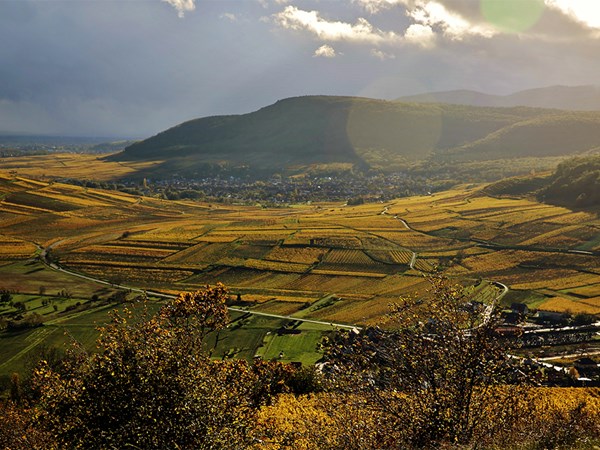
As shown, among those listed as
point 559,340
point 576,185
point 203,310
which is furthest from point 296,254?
point 576,185

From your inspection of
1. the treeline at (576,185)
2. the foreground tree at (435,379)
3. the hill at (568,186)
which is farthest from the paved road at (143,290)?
the treeline at (576,185)

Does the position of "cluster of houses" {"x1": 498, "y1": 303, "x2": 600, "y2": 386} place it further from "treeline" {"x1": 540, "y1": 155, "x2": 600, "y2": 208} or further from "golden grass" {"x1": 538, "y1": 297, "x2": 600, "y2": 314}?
"treeline" {"x1": 540, "y1": 155, "x2": 600, "y2": 208}

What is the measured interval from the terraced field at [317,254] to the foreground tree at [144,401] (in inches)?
1803

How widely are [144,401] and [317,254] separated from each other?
100 meters

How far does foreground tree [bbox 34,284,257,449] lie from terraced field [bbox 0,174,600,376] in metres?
45.8

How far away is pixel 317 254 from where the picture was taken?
120 meters

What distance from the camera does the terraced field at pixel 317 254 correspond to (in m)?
91.4

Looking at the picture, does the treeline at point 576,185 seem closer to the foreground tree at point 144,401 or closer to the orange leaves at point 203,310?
the orange leaves at point 203,310

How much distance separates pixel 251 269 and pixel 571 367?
227ft

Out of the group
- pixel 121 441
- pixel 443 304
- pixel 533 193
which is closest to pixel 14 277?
pixel 121 441

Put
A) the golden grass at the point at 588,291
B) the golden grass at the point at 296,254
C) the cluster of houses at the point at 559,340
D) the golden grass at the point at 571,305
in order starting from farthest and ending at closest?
the golden grass at the point at 296,254 → the golden grass at the point at 588,291 → the golden grass at the point at 571,305 → the cluster of houses at the point at 559,340

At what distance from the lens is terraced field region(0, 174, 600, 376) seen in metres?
91.4

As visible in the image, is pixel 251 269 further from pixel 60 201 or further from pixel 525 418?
pixel 60 201

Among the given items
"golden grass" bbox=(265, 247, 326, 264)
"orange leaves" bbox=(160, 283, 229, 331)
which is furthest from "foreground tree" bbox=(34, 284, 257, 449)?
"golden grass" bbox=(265, 247, 326, 264)
